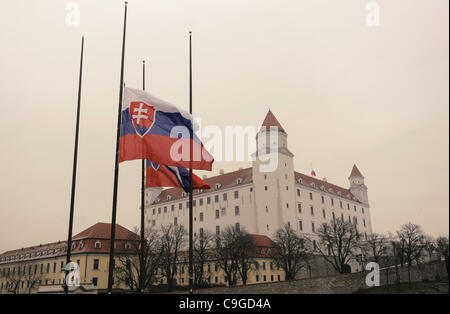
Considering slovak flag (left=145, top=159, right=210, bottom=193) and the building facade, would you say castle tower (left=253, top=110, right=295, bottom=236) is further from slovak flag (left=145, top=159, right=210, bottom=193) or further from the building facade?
slovak flag (left=145, top=159, right=210, bottom=193)

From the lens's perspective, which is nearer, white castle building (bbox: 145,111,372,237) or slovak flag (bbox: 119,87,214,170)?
slovak flag (bbox: 119,87,214,170)

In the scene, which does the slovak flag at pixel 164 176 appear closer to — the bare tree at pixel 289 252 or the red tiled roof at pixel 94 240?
the red tiled roof at pixel 94 240

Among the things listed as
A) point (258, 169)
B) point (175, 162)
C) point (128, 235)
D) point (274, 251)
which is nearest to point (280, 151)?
point (258, 169)

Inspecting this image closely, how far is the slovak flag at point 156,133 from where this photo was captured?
15.1m

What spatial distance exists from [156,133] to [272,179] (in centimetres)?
6646

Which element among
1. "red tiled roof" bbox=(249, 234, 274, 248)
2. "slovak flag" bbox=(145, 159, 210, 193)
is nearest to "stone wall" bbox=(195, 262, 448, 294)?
"slovak flag" bbox=(145, 159, 210, 193)

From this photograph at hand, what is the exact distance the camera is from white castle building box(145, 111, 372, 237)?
7931cm

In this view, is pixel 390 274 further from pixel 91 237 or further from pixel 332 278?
pixel 91 237

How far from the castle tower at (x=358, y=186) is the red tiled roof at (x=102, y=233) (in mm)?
69603

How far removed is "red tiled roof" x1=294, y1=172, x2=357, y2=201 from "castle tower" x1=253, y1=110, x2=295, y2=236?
601 centimetres

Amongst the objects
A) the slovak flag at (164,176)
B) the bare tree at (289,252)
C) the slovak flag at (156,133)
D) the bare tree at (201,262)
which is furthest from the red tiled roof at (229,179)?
the slovak flag at (156,133)

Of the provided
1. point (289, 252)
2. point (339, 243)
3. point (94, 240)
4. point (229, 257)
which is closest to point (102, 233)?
point (94, 240)
